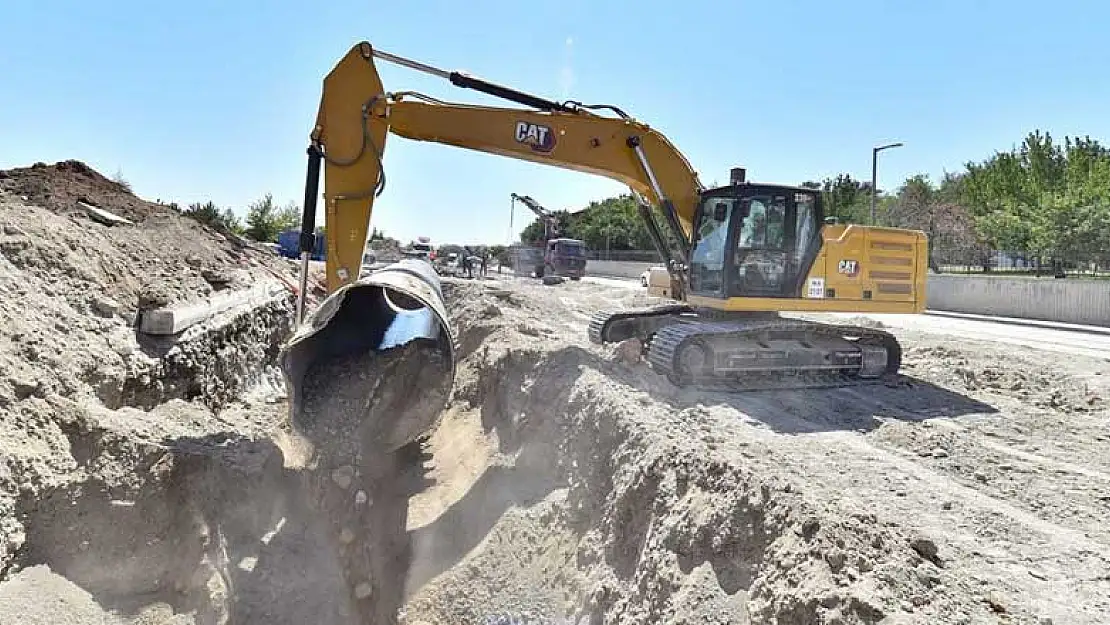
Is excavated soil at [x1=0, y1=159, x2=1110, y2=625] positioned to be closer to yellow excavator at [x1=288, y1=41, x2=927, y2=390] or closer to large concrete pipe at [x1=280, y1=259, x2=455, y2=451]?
A: large concrete pipe at [x1=280, y1=259, x2=455, y2=451]

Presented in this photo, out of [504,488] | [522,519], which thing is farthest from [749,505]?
[504,488]

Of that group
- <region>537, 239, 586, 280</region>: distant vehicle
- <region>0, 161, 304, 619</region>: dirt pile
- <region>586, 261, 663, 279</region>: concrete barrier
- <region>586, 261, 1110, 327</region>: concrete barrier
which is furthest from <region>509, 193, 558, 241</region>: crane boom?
<region>0, 161, 304, 619</region>: dirt pile

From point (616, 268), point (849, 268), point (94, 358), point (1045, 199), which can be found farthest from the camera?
Answer: point (616, 268)

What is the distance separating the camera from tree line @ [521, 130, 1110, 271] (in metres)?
26.6

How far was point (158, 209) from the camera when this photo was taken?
10836mm

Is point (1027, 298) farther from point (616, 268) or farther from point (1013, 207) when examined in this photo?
point (616, 268)

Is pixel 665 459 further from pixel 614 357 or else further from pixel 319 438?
pixel 614 357

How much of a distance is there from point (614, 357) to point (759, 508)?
15.8 ft

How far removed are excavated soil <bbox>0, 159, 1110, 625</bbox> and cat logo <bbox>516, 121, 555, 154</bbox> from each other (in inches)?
94.4

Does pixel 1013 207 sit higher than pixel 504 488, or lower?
higher

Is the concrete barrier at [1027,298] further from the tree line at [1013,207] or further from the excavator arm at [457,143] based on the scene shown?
the excavator arm at [457,143]

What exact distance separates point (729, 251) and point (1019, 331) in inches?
468

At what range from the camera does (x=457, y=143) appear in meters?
7.54

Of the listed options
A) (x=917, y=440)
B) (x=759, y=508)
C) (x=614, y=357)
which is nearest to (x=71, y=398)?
(x=759, y=508)
